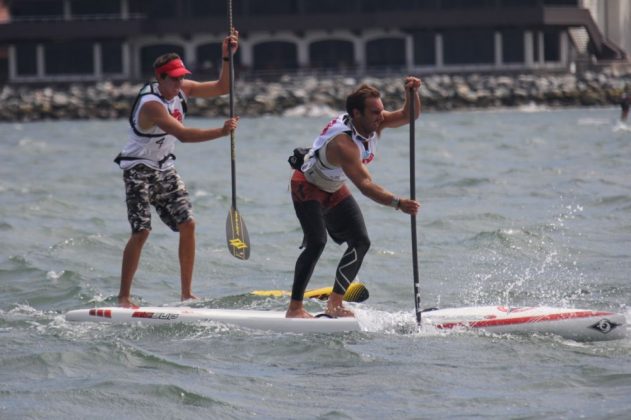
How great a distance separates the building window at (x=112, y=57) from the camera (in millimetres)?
67562

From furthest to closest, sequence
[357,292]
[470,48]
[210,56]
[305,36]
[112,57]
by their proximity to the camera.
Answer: [112,57]
[210,56]
[305,36]
[470,48]
[357,292]

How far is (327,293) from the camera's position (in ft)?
38.1

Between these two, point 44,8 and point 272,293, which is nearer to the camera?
point 272,293

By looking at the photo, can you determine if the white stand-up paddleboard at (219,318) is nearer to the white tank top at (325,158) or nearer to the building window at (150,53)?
the white tank top at (325,158)

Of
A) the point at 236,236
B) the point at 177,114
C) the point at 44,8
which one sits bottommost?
the point at 236,236

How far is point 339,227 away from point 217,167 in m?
20.2

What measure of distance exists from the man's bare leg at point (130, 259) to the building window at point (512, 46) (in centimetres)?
5464

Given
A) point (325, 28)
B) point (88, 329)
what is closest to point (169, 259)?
point (88, 329)

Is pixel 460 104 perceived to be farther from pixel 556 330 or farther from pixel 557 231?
pixel 556 330

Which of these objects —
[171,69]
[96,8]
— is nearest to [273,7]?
[96,8]

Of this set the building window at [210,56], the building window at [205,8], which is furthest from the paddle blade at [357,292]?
the building window at [205,8]

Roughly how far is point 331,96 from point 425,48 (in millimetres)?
9662

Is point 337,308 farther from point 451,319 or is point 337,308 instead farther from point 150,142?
point 150,142

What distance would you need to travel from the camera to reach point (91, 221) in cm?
1906
